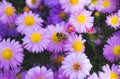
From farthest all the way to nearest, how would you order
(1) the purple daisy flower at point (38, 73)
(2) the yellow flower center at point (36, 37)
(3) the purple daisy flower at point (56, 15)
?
(3) the purple daisy flower at point (56, 15), (2) the yellow flower center at point (36, 37), (1) the purple daisy flower at point (38, 73)

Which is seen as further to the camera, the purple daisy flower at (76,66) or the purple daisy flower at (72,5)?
the purple daisy flower at (72,5)

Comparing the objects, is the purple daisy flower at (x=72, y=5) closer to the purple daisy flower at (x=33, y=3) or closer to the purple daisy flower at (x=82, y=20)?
the purple daisy flower at (x=82, y=20)

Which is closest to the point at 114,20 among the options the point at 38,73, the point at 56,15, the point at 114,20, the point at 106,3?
the point at 114,20

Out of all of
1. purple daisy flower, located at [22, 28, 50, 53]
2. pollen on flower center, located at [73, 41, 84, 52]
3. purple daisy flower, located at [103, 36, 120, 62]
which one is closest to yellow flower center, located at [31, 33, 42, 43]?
purple daisy flower, located at [22, 28, 50, 53]

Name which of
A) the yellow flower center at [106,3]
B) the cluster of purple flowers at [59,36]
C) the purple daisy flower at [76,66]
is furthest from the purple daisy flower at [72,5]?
the purple daisy flower at [76,66]

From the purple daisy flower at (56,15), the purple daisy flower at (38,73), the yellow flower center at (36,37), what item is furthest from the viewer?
the purple daisy flower at (56,15)

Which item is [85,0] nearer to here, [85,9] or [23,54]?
[85,9]
